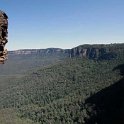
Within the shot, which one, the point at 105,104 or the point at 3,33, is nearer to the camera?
the point at 3,33

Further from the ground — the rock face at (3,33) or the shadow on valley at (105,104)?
the rock face at (3,33)

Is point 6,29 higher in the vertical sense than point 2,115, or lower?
higher

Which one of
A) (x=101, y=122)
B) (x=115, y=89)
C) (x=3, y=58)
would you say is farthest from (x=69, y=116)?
(x=3, y=58)

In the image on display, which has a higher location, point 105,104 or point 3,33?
point 3,33

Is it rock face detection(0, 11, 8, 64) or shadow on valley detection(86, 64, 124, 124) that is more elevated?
rock face detection(0, 11, 8, 64)

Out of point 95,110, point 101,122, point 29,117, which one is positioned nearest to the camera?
point 101,122

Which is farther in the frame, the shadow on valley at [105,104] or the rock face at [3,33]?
the shadow on valley at [105,104]

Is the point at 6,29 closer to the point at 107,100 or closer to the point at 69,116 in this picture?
the point at 107,100

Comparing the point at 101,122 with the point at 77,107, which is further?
the point at 77,107

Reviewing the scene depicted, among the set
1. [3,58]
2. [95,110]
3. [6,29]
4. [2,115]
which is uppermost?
[6,29]

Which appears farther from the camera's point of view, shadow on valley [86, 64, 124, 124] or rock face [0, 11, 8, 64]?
shadow on valley [86, 64, 124, 124]

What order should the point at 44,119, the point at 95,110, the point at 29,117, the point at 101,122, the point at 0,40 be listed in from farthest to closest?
the point at 29,117 → the point at 44,119 → the point at 95,110 → the point at 101,122 → the point at 0,40
